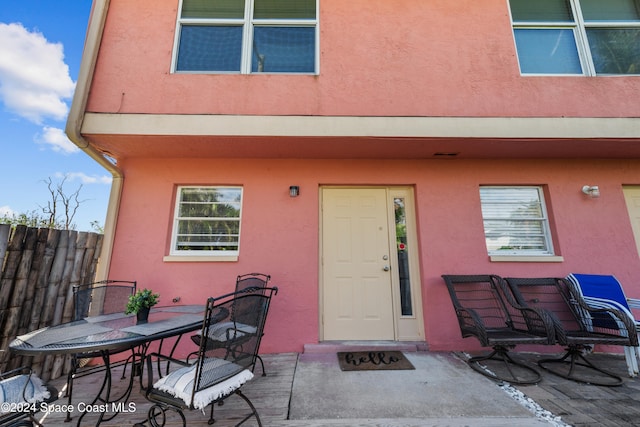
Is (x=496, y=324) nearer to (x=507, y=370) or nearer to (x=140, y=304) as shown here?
(x=507, y=370)

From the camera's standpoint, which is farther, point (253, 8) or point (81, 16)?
point (81, 16)

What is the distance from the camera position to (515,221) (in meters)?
3.95

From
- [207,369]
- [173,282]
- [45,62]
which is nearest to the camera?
[207,369]

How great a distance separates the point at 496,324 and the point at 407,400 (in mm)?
2078

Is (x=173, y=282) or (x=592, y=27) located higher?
(x=592, y=27)

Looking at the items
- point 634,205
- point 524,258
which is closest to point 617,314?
point 524,258

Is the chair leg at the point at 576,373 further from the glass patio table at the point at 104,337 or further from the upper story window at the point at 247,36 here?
the upper story window at the point at 247,36

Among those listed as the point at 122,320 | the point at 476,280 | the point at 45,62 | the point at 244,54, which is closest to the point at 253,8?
the point at 244,54

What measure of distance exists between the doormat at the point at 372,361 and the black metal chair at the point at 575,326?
1638 mm

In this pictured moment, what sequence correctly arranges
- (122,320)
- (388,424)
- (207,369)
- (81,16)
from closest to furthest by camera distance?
(207,369)
(388,424)
(122,320)
(81,16)

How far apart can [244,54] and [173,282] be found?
345cm

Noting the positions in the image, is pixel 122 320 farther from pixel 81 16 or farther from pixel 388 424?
pixel 81 16

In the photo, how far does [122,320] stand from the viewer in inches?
91.7

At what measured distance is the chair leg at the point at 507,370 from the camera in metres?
2.61
